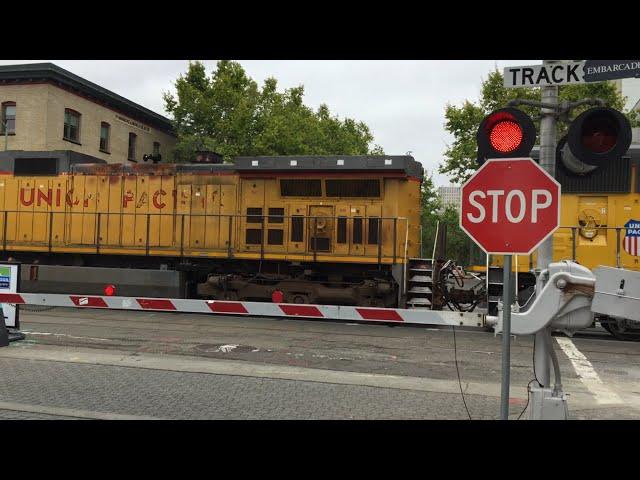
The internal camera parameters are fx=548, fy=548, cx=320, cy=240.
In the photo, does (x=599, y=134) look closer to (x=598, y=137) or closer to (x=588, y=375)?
(x=598, y=137)

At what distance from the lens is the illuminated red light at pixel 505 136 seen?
4246 millimetres

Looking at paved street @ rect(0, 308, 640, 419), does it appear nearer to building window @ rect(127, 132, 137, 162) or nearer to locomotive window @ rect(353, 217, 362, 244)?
locomotive window @ rect(353, 217, 362, 244)

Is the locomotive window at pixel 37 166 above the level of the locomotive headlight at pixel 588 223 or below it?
above

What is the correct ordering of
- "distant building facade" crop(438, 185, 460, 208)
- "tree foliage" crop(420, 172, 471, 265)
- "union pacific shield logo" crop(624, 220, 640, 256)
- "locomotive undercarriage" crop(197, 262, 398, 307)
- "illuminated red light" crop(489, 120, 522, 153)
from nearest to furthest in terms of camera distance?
"illuminated red light" crop(489, 120, 522, 153)
"union pacific shield logo" crop(624, 220, 640, 256)
"locomotive undercarriage" crop(197, 262, 398, 307)
"tree foliage" crop(420, 172, 471, 265)
"distant building facade" crop(438, 185, 460, 208)

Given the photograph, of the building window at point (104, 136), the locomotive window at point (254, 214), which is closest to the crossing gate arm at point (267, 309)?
the locomotive window at point (254, 214)

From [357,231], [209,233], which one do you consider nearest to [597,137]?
[357,231]

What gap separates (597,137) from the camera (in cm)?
410

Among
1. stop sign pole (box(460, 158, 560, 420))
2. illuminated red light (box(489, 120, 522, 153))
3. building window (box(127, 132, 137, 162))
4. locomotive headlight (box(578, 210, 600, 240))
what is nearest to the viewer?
stop sign pole (box(460, 158, 560, 420))

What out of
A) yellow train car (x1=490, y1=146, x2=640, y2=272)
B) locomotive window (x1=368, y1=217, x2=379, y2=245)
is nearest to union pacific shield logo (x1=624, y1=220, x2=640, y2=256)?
yellow train car (x1=490, y1=146, x2=640, y2=272)

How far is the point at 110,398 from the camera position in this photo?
19.9 feet

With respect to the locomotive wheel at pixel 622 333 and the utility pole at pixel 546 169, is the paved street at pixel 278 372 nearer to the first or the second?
the locomotive wheel at pixel 622 333

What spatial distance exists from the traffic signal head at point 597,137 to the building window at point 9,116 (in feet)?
94.5

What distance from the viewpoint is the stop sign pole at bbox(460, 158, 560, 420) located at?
4.14 m

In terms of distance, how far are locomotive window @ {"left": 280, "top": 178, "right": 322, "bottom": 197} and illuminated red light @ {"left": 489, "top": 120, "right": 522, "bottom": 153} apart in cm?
934
